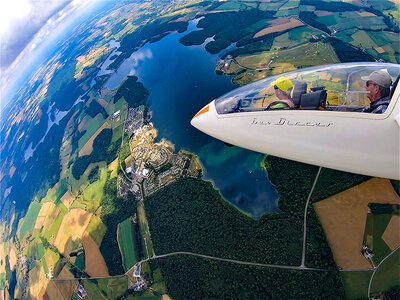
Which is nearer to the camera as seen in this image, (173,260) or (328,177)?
(328,177)

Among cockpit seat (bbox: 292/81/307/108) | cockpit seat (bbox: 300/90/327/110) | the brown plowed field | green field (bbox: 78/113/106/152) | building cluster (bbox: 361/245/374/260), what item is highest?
cockpit seat (bbox: 292/81/307/108)

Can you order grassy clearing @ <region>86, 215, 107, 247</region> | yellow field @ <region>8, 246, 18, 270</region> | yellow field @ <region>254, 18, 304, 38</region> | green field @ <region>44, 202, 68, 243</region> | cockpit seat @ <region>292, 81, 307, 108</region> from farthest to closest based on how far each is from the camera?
yellow field @ <region>254, 18, 304, 38</region> → yellow field @ <region>8, 246, 18, 270</region> → green field @ <region>44, 202, 68, 243</region> → grassy clearing @ <region>86, 215, 107, 247</region> → cockpit seat @ <region>292, 81, 307, 108</region>

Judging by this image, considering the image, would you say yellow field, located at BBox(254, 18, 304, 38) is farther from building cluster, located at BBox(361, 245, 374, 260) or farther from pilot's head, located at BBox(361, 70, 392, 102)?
building cluster, located at BBox(361, 245, 374, 260)

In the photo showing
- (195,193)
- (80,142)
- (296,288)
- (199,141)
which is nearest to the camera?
(296,288)

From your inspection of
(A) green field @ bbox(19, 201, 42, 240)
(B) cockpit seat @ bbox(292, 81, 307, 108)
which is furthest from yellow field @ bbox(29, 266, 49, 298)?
(B) cockpit seat @ bbox(292, 81, 307, 108)

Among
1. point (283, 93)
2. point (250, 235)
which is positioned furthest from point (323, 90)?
point (250, 235)

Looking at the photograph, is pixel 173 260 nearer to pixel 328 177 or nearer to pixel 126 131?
pixel 328 177

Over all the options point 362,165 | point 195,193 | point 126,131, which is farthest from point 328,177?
point 126,131
